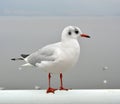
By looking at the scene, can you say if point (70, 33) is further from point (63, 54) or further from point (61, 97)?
point (61, 97)

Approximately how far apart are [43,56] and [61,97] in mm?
124

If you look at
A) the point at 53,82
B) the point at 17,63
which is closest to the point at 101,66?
the point at 53,82

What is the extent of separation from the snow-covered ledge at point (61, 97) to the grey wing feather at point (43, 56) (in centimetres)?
9

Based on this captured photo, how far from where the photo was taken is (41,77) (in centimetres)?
112

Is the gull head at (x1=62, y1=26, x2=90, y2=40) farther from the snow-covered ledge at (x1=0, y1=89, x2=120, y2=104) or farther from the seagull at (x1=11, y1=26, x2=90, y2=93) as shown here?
the snow-covered ledge at (x1=0, y1=89, x2=120, y2=104)

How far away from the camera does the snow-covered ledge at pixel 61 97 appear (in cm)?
81

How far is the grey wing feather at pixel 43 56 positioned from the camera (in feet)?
2.55

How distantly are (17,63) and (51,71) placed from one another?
34cm

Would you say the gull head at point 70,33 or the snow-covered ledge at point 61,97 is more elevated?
the gull head at point 70,33

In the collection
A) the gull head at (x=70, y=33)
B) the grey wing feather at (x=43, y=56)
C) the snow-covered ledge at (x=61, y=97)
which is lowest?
the snow-covered ledge at (x=61, y=97)

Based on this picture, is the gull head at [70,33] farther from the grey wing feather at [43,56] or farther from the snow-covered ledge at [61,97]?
the snow-covered ledge at [61,97]

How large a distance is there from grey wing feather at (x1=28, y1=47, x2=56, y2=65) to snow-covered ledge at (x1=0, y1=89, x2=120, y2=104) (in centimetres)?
9

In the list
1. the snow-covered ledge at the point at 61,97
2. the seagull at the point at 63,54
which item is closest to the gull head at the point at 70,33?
the seagull at the point at 63,54

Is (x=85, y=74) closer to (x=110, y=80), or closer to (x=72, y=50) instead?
(x=110, y=80)
